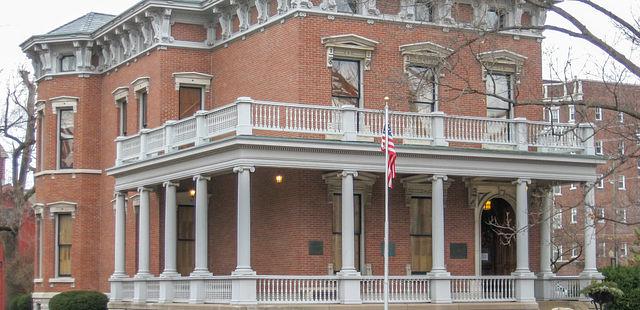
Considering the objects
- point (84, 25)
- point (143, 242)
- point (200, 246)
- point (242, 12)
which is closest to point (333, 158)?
point (200, 246)

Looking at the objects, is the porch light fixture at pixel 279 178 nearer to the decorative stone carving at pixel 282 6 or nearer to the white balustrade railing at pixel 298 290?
the white balustrade railing at pixel 298 290

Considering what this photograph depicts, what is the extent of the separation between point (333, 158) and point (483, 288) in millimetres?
5753

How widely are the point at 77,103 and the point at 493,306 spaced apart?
734 inches

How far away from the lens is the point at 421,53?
34.7 meters

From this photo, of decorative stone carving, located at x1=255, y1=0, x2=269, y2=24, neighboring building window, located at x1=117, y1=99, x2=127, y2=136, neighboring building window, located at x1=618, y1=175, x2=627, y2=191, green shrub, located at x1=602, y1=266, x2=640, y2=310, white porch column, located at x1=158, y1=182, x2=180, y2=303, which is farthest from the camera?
neighboring building window, located at x1=618, y1=175, x2=627, y2=191

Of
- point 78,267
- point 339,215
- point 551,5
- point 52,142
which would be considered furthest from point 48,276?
point 551,5

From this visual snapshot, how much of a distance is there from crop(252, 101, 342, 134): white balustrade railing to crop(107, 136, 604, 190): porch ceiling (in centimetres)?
62

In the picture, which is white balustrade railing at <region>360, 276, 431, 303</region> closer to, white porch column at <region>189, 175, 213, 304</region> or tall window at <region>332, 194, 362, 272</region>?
tall window at <region>332, 194, 362, 272</region>

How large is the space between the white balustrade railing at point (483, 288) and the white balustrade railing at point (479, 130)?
3803 mm

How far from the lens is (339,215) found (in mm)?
33000

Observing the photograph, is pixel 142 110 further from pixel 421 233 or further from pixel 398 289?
pixel 398 289

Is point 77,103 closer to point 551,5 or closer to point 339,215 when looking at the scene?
point 339,215

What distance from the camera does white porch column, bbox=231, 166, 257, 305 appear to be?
29.3 m

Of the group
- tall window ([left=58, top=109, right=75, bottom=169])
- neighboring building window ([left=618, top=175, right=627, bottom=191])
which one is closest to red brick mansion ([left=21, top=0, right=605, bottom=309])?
tall window ([left=58, top=109, right=75, bottom=169])
